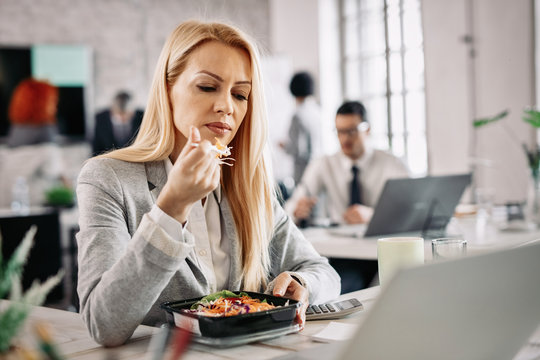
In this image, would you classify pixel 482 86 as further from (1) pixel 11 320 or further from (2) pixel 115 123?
(1) pixel 11 320

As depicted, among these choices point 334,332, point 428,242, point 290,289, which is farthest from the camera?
point 428,242

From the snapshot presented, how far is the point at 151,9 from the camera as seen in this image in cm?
704

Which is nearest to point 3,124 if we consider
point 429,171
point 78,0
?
point 78,0

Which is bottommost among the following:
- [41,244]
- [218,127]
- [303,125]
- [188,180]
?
[41,244]

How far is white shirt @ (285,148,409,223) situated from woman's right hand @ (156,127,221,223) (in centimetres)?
229

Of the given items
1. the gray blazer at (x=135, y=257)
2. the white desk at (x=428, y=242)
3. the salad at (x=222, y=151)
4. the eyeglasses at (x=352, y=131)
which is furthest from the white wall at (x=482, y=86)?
the salad at (x=222, y=151)

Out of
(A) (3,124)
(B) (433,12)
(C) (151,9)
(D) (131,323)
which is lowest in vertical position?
(D) (131,323)

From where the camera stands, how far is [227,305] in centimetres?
108

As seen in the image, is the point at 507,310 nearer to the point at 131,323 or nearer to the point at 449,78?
the point at 131,323

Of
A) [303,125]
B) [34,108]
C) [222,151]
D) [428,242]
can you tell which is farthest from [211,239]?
[34,108]

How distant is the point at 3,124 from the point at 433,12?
447cm

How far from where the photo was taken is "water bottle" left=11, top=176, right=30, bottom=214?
14.1 feet

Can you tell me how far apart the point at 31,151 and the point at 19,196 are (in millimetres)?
481

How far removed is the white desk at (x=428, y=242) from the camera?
7.07 feet
